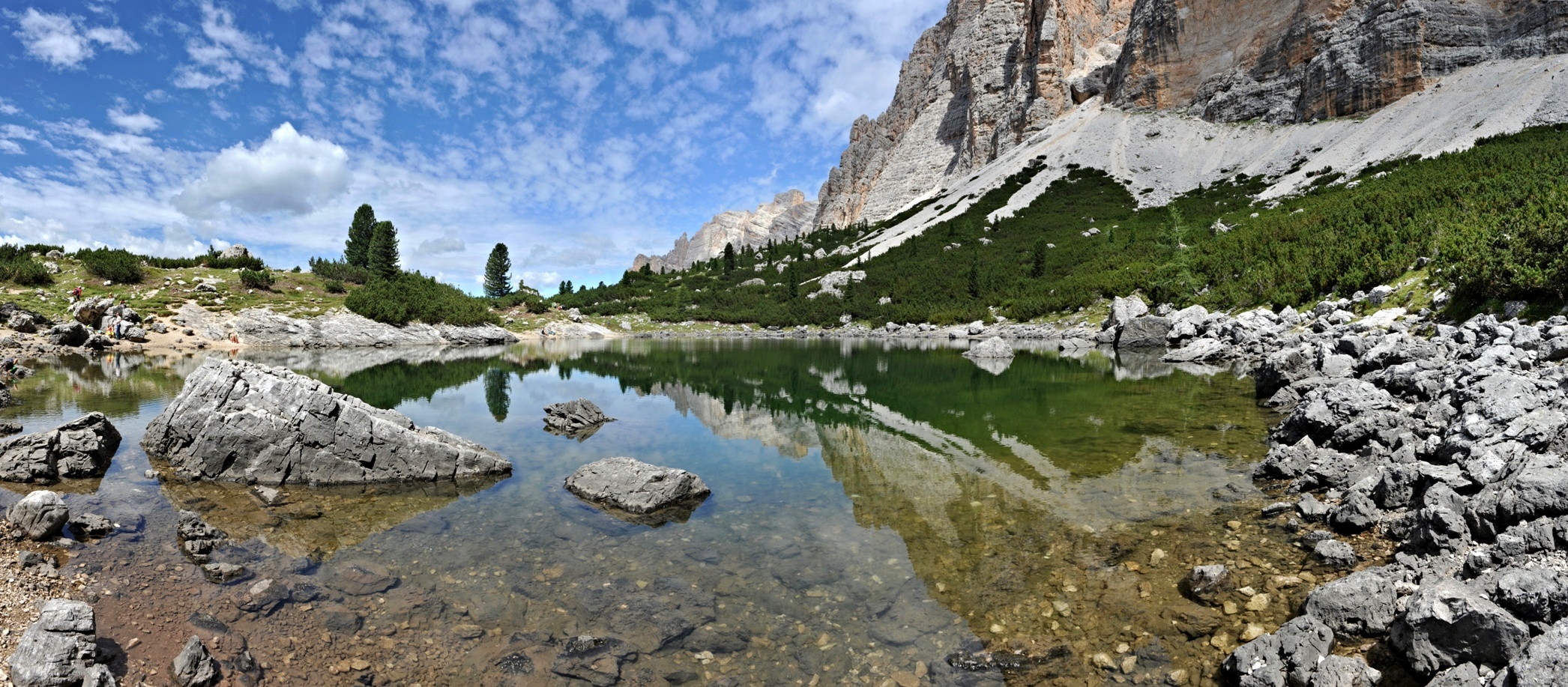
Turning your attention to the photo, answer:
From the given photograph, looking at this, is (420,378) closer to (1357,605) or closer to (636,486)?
(636,486)

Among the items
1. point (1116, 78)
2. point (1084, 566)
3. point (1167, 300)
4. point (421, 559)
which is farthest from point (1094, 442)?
point (1116, 78)

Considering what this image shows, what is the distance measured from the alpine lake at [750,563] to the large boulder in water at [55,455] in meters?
0.46

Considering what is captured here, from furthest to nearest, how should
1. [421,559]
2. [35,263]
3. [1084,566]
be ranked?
[35,263]
[421,559]
[1084,566]

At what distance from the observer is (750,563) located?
839 cm

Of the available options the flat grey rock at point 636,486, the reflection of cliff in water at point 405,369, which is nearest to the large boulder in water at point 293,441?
the flat grey rock at point 636,486

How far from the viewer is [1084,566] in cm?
789

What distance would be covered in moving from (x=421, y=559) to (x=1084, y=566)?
894 centimetres

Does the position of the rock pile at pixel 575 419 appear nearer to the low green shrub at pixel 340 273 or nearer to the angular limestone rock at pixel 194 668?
the angular limestone rock at pixel 194 668

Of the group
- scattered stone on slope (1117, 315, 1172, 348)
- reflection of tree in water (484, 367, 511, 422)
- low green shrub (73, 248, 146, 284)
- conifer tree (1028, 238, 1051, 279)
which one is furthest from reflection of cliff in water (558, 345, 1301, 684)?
low green shrub (73, 248, 146, 284)

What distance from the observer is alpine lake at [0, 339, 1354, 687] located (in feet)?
19.9

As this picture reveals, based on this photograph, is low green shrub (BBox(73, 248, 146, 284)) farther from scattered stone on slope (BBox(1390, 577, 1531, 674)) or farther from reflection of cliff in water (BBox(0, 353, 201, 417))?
scattered stone on slope (BBox(1390, 577, 1531, 674))

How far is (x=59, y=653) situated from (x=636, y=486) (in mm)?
6819

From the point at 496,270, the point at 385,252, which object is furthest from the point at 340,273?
the point at 496,270

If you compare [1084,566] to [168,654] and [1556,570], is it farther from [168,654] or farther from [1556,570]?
[168,654]
